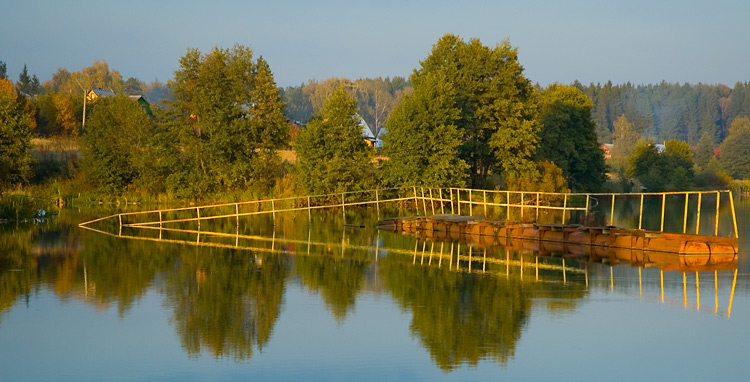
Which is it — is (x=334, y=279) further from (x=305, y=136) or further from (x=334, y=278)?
(x=305, y=136)

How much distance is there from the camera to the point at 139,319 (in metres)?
18.9

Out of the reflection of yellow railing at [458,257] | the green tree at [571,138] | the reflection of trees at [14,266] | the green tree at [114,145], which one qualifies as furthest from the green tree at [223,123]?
the green tree at [571,138]

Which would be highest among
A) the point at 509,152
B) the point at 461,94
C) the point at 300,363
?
the point at 461,94

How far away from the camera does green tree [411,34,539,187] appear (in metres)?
51.5

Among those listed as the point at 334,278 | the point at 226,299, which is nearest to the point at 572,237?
the point at 334,278

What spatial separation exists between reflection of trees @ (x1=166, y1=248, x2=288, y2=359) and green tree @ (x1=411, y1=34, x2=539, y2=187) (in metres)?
25.5

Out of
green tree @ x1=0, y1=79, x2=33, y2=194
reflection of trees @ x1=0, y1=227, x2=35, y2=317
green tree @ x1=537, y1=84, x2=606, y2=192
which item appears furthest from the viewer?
green tree @ x1=537, y1=84, x2=606, y2=192

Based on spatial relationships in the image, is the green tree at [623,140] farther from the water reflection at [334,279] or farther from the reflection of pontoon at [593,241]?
the water reflection at [334,279]

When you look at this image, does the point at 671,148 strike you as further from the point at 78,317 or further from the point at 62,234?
the point at 78,317

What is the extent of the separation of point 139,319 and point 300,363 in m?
5.12

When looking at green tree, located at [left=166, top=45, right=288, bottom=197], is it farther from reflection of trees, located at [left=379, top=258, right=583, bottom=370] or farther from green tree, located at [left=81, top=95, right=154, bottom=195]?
reflection of trees, located at [left=379, top=258, right=583, bottom=370]

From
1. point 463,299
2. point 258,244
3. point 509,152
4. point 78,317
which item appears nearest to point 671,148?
point 509,152

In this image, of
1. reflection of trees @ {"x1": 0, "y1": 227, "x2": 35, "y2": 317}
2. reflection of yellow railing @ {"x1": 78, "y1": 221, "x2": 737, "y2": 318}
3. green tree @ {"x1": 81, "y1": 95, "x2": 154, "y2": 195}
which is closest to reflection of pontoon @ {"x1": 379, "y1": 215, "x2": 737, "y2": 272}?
reflection of yellow railing @ {"x1": 78, "y1": 221, "x2": 737, "y2": 318}

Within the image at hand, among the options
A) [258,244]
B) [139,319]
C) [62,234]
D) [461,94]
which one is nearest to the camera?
[139,319]
